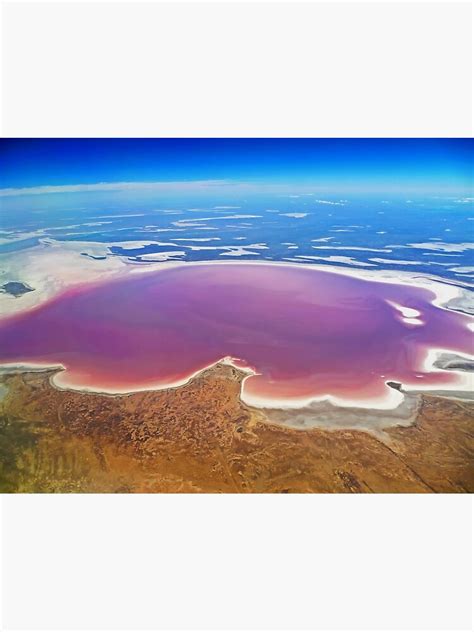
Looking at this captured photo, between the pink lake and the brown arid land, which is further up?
the pink lake

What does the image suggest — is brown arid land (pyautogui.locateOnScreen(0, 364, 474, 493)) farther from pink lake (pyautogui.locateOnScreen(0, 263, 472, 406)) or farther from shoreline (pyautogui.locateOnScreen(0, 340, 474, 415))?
pink lake (pyautogui.locateOnScreen(0, 263, 472, 406))

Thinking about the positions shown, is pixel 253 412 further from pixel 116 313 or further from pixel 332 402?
pixel 116 313

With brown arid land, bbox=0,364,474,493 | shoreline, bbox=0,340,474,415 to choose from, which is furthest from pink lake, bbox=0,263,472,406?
brown arid land, bbox=0,364,474,493

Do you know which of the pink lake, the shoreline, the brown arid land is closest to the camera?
the brown arid land

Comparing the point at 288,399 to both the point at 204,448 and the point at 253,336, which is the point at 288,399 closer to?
the point at 204,448

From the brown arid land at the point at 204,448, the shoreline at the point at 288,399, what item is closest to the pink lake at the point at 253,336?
the shoreline at the point at 288,399

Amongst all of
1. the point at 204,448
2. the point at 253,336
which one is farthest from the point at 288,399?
the point at 253,336

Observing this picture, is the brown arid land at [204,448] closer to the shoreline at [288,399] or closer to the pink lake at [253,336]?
the shoreline at [288,399]
